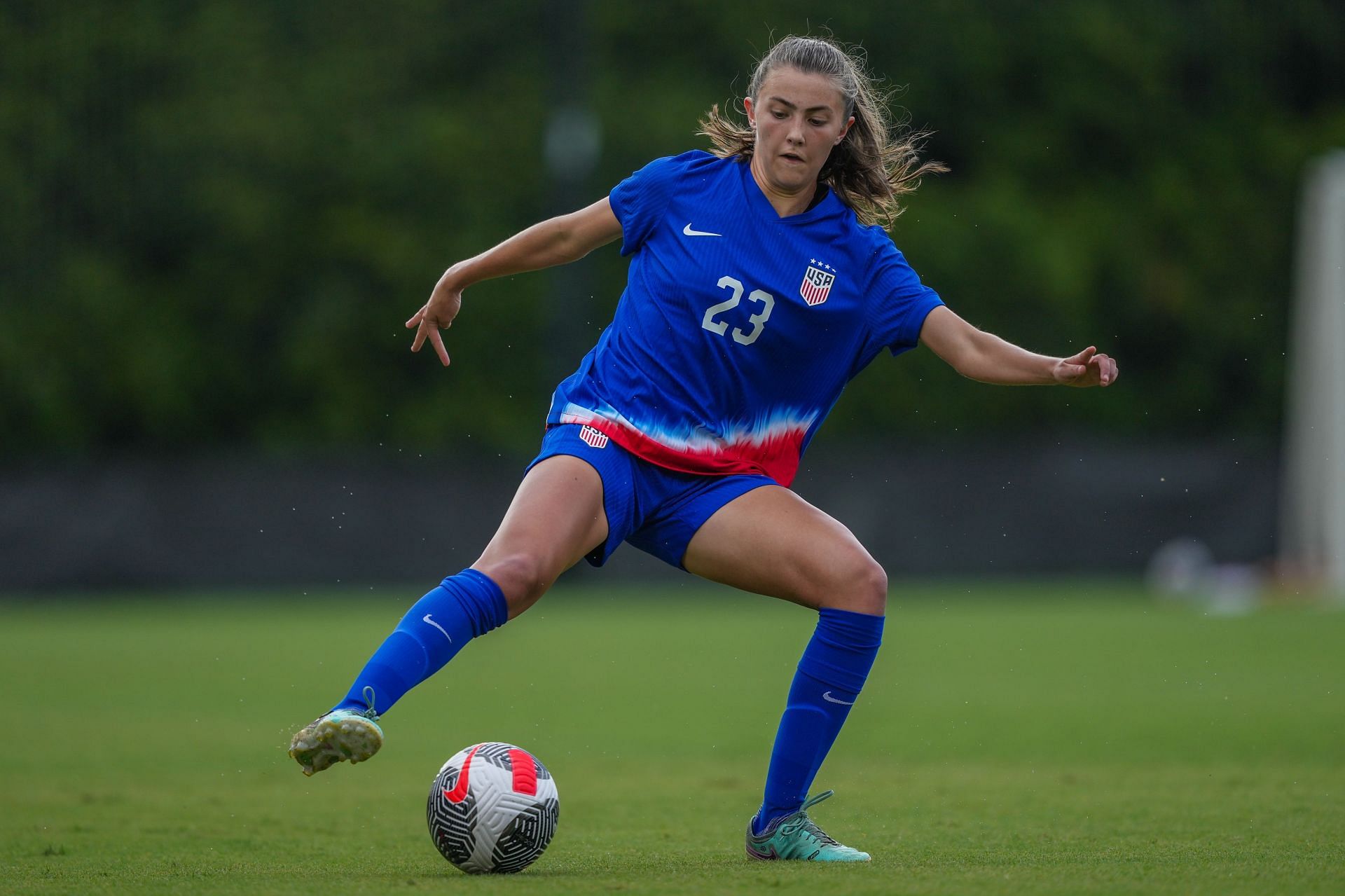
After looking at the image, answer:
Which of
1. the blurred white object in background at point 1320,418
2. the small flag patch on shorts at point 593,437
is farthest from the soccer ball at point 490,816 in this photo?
the blurred white object in background at point 1320,418

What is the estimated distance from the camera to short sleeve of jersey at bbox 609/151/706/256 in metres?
4.68

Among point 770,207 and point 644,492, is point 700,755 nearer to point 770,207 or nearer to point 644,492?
point 644,492

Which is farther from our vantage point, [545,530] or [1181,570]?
[1181,570]

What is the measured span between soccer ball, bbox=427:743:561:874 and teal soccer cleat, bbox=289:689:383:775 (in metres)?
0.51

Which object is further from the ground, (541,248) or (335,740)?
(541,248)

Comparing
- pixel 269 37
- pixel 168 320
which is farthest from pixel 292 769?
pixel 269 37

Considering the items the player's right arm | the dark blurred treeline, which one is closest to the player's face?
the player's right arm

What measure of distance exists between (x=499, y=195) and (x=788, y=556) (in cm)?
2169

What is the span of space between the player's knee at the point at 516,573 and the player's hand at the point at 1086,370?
139 centimetres

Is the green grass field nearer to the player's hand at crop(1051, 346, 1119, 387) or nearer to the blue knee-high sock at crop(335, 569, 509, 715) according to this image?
the blue knee-high sock at crop(335, 569, 509, 715)

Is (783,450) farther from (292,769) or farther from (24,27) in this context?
(24,27)

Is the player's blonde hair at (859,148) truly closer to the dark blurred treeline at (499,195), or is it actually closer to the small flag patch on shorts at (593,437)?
the small flag patch on shorts at (593,437)

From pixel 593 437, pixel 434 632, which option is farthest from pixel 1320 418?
pixel 434 632

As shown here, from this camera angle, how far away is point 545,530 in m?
4.27
